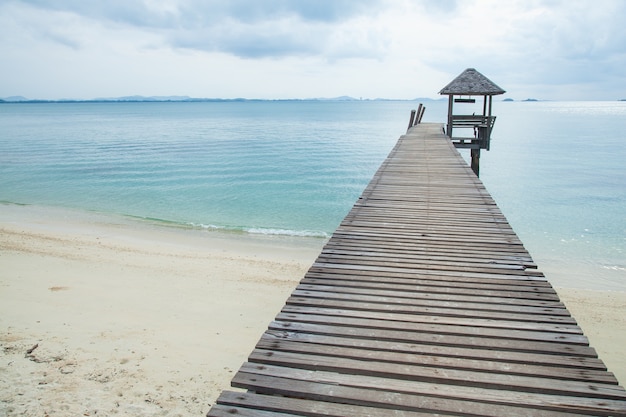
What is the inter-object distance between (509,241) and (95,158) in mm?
36687

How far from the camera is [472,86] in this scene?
19.6 metres

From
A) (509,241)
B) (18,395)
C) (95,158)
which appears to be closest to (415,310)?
(509,241)

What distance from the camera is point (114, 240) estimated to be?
49.7 feet

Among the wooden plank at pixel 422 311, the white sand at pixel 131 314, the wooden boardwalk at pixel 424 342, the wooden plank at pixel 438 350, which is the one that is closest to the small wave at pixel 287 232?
the white sand at pixel 131 314

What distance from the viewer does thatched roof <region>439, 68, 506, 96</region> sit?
62.7ft

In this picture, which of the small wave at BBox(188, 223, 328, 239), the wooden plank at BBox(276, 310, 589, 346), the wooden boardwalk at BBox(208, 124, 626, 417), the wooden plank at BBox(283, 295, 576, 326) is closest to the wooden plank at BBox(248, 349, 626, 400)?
the wooden boardwalk at BBox(208, 124, 626, 417)

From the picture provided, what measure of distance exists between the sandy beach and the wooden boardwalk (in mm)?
2885

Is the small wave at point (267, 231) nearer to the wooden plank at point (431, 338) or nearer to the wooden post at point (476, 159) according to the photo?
the wooden post at point (476, 159)

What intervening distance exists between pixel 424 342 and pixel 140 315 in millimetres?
7094

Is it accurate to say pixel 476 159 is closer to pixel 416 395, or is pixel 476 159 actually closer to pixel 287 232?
pixel 287 232

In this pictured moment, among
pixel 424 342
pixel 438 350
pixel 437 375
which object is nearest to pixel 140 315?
pixel 424 342

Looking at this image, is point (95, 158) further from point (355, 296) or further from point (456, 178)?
point (355, 296)

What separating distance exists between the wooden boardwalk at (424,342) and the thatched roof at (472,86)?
585 inches

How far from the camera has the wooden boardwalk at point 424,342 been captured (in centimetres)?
273
